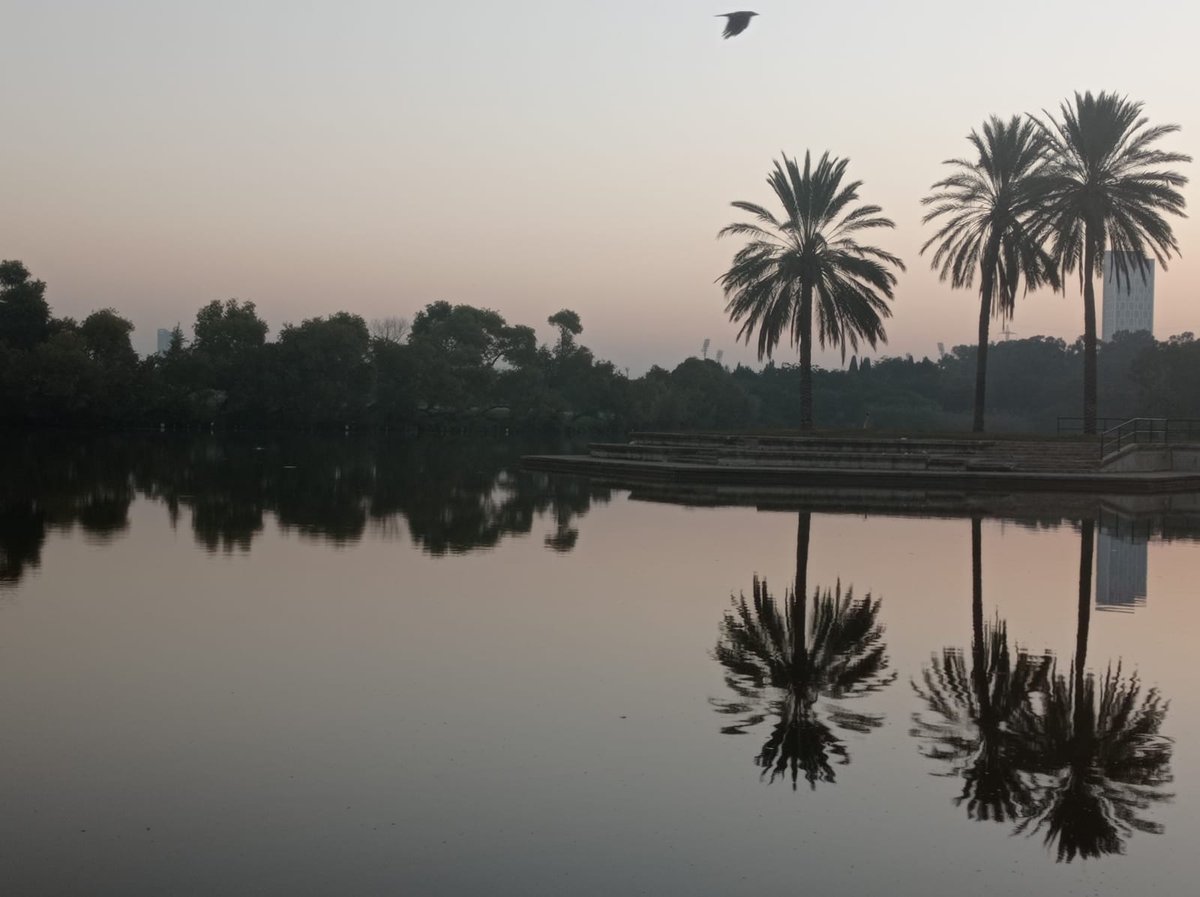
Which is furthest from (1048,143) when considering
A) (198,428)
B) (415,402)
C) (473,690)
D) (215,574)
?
(198,428)

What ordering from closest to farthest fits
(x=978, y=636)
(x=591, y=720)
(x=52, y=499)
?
(x=591, y=720) < (x=978, y=636) < (x=52, y=499)

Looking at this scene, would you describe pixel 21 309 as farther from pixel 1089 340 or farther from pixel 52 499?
pixel 1089 340

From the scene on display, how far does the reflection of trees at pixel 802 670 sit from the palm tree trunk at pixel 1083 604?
1376mm

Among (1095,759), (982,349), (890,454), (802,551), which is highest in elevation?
(982,349)

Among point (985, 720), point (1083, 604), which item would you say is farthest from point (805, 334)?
point (985, 720)

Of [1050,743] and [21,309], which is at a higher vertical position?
[21,309]

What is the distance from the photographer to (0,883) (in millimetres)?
4957

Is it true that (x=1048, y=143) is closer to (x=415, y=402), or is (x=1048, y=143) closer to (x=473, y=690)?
(x=473, y=690)

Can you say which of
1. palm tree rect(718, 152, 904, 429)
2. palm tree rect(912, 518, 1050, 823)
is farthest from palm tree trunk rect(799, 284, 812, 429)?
palm tree rect(912, 518, 1050, 823)

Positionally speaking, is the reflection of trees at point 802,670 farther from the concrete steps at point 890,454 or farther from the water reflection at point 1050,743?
the concrete steps at point 890,454

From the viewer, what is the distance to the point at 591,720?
754cm

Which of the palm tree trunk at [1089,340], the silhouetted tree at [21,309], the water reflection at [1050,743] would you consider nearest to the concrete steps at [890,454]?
the palm tree trunk at [1089,340]

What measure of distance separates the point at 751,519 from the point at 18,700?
1487cm

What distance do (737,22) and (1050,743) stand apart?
9.35 meters
